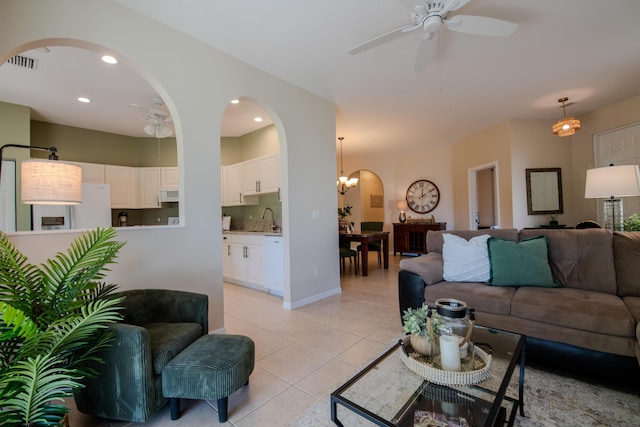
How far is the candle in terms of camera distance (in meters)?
1.23

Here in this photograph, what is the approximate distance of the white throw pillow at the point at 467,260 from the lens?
7.89 feet

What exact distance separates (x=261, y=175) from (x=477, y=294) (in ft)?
11.3

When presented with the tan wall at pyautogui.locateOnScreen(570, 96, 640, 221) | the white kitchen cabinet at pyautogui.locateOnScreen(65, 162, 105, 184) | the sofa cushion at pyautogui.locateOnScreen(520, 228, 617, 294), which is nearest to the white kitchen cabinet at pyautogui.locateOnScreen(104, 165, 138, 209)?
the white kitchen cabinet at pyautogui.locateOnScreen(65, 162, 105, 184)

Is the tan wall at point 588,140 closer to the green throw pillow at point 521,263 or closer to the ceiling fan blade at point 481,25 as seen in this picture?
the green throw pillow at point 521,263

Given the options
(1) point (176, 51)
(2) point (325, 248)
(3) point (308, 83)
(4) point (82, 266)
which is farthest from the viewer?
(2) point (325, 248)

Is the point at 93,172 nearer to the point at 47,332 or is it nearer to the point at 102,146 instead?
the point at 102,146

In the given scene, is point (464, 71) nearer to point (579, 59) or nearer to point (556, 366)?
point (579, 59)

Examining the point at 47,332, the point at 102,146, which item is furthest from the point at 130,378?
the point at 102,146

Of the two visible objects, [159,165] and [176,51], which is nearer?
[176,51]

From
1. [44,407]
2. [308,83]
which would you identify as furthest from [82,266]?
[308,83]

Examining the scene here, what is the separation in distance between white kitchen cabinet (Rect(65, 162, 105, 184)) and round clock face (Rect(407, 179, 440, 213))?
6.75 m

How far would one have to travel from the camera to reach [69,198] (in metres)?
1.96

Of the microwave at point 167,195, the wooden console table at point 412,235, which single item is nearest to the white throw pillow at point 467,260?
the wooden console table at point 412,235

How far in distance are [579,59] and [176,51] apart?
13.9ft
